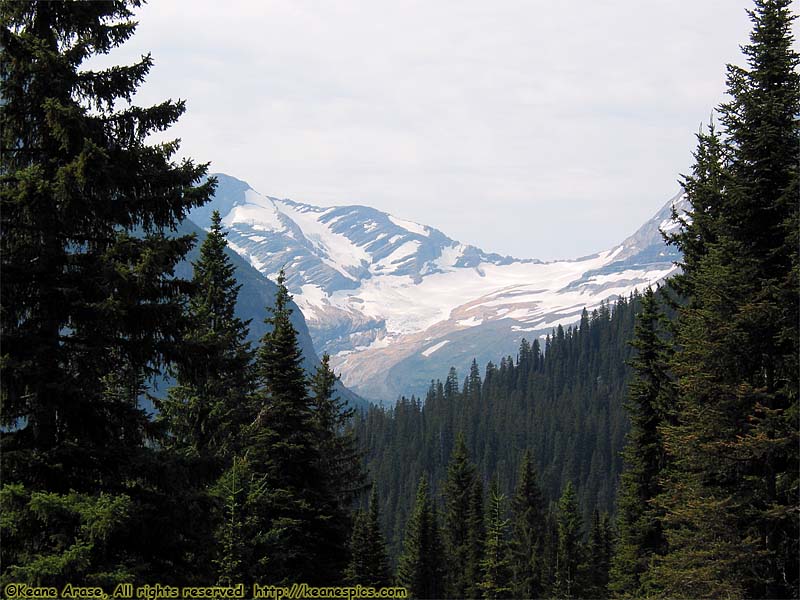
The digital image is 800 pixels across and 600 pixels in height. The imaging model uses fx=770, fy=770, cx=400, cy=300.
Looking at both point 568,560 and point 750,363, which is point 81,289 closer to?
point 750,363

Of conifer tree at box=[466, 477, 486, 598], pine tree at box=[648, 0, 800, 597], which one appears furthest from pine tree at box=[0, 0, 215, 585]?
conifer tree at box=[466, 477, 486, 598]

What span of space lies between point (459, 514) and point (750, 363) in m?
50.0

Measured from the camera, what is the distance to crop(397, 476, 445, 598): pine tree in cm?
5675

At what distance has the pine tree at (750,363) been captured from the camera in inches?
668

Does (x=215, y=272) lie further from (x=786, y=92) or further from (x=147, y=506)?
(x=786, y=92)

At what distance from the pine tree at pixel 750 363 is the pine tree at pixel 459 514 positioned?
44764mm

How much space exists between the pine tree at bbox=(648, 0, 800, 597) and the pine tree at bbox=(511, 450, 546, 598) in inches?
1829

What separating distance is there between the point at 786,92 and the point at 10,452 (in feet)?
60.3

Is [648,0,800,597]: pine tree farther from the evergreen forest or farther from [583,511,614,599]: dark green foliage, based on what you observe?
[583,511,614,599]: dark green foliage

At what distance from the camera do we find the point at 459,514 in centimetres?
6500

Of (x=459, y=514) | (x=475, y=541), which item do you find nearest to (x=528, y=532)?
(x=475, y=541)

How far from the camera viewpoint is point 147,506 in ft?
40.7

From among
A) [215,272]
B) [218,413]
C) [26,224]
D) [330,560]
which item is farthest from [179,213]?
[330,560]

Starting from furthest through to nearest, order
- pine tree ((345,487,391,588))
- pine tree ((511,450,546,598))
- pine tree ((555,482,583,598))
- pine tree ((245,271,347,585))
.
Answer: pine tree ((555,482,583,598))
pine tree ((511,450,546,598))
pine tree ((345,487,391,588))
pine tree ((245,271,347,585))
